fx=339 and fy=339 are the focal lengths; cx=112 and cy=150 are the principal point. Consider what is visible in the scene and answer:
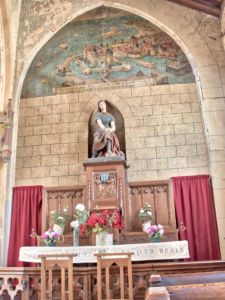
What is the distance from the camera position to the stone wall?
8.48 m

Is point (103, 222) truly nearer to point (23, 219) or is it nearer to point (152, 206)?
point (152, 206)

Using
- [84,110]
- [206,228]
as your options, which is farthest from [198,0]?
[206,228]

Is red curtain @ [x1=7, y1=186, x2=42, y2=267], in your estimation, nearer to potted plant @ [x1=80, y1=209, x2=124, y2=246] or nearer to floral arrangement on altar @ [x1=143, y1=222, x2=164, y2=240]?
potted plant @ [x1=80, y1=209, x2=124, y2=246]

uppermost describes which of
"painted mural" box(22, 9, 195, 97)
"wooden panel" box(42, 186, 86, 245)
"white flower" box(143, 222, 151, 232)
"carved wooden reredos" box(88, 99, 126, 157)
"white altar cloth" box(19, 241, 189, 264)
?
"painted mural" box(22, 9, 195, 97)

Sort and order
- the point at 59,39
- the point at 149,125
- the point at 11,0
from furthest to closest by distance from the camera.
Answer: the point at 59,39
the point at 11,0
the point at 149,125

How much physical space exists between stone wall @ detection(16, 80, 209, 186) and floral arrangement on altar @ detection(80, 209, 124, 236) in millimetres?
1786

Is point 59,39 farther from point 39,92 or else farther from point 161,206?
point 161,206

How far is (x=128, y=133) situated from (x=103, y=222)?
3053mm

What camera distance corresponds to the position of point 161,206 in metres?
7.81

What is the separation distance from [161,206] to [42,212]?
276cm

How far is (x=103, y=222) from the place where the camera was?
6445mm

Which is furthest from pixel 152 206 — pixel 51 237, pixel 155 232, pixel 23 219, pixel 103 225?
pixel 23 219

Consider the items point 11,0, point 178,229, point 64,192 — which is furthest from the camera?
point 11,0

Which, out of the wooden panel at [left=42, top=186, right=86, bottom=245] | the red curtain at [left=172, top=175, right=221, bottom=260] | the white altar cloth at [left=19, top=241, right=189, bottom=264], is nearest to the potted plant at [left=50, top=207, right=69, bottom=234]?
the wooden panel at [left=42, top=186, right=86, bottom=245]
